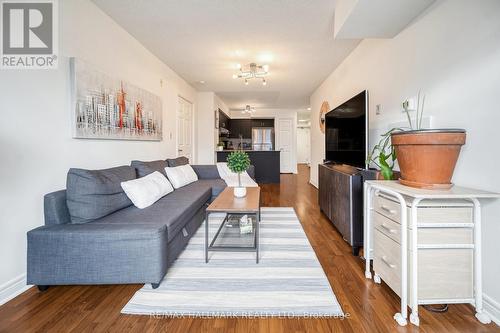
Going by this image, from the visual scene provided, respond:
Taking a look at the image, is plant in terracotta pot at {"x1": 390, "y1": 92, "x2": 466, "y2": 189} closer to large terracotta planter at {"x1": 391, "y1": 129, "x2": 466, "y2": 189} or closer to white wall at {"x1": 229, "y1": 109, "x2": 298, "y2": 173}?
large terracotta planter at {"x1": 391, "y1": 129, "x2": 466, "y2": 189}

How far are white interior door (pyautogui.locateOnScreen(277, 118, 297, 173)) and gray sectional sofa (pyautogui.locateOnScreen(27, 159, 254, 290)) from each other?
7783 mm

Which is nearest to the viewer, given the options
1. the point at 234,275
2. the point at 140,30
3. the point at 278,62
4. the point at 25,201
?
the point at 25,201

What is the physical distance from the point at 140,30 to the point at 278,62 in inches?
86.9

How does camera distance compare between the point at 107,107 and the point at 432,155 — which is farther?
the point at 107,107

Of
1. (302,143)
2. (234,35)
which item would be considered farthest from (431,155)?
(302,143)

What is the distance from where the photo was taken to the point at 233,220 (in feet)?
10.2

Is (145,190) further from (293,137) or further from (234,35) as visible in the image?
(293,137)

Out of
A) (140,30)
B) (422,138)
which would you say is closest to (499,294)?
(422,138)

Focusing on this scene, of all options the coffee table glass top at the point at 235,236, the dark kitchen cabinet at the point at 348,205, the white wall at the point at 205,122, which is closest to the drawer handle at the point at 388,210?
the dark kitchen cabinet at the point at 348,205

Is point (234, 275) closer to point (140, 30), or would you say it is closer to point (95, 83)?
point (95, 83)

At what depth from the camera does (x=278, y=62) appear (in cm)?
414

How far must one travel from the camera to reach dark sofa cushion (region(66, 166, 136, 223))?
6.21ft

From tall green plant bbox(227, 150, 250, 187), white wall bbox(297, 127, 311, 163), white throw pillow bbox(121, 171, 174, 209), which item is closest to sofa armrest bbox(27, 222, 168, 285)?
white throw pillow bbox(121, 171, 174, 209)

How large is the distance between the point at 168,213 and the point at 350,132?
2234 mm
